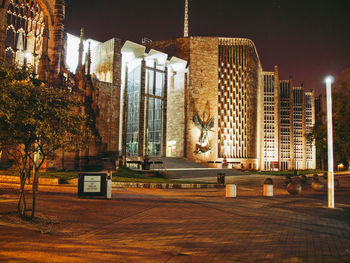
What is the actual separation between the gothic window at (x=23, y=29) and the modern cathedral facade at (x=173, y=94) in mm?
105

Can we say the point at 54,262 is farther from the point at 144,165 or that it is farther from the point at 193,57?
the point at 193,57

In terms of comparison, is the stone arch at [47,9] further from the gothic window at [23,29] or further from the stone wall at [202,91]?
the stone wall at [202,91]

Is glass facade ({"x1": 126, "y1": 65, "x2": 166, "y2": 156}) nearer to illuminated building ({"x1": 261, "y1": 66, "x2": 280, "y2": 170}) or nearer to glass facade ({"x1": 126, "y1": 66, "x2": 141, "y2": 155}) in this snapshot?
glass facade ({"x1": 126, "y1": 66, "x2": 141, "y2": 155})

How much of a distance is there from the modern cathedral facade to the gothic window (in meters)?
0.10

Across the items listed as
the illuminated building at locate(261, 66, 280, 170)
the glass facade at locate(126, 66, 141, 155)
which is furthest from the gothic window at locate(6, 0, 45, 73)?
the illuminated building at locate(261, 66, 280, 170)

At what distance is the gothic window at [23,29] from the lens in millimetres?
30203


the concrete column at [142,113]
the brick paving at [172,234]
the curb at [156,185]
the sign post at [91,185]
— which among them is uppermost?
the concrete column at [142,113]

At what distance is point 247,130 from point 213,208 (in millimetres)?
43015

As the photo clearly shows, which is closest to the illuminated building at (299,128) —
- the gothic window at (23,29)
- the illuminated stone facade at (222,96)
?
the illuminated stone facade at (222,96)

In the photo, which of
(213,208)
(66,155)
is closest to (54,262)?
(213,208)

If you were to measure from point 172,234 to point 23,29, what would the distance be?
33353 millimetres

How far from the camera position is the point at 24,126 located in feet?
24.0

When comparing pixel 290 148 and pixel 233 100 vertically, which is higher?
pixel 233 100

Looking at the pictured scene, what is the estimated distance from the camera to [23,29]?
31.2 meters
